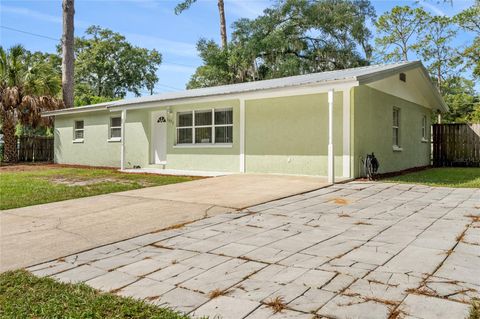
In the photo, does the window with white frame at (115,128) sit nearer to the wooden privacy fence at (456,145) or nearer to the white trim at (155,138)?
the white trim at (155,138)

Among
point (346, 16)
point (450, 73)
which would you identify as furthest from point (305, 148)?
point (450, 73)

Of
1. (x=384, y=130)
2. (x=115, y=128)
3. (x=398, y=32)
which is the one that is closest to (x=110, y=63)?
(x=115, y=128)

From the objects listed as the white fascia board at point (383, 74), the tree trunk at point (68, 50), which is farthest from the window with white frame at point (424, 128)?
the tree trunk at point (68, 50)

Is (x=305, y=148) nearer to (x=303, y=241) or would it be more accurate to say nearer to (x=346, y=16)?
(x=303, y=241)

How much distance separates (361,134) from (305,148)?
1.62 m

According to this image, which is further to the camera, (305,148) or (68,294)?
(305,148)

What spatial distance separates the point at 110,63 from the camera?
134 ft

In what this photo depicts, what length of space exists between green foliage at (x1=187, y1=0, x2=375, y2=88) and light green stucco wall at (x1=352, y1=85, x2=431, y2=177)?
1205cm

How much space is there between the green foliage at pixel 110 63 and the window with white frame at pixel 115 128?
24850mm

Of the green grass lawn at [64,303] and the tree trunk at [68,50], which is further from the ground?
the tree trunk at [68,50]

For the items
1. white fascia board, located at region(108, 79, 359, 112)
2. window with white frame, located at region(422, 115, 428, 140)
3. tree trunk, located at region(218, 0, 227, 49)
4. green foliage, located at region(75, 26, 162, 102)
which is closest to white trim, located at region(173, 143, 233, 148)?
white fascia board, located at region(108, 79, 359, 112)

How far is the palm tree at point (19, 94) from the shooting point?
18156 mm

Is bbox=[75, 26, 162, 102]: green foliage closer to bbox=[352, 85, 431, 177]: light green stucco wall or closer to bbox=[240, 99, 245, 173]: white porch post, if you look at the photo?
bbox=[240, 99, 245, 173]: white porch post

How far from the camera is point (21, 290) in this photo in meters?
3.03
